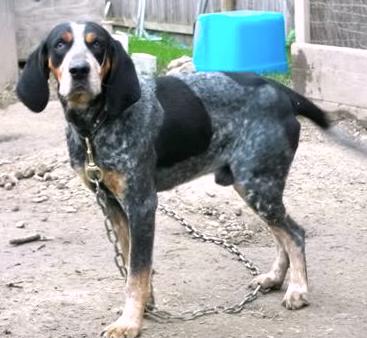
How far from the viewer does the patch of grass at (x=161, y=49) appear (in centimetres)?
1272

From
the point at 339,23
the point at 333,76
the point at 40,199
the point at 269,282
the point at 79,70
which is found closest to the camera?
the point at 79,70

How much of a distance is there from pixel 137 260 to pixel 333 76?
15.1 ft

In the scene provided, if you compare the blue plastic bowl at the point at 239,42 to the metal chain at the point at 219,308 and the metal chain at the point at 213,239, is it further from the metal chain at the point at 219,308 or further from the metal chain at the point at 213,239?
the metal chain at the point at 219,308

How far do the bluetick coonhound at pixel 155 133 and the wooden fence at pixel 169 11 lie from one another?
26.3ft

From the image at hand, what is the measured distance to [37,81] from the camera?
5.12m

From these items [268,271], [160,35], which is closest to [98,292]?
[268,271]

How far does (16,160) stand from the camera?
8766 millimetres

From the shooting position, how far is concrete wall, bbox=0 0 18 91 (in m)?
11.3

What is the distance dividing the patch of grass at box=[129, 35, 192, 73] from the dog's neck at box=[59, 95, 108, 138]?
671 cm

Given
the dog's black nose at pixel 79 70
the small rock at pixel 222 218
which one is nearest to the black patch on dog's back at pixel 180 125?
the dog's black nose at pixel 79 70

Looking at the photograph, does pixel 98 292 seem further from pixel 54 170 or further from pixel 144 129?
pixel 54 170

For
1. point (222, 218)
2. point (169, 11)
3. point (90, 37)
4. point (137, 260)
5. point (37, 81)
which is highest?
point (90, 37)

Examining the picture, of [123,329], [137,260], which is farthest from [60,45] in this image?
[123,329]

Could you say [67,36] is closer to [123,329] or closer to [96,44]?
[96,44]
